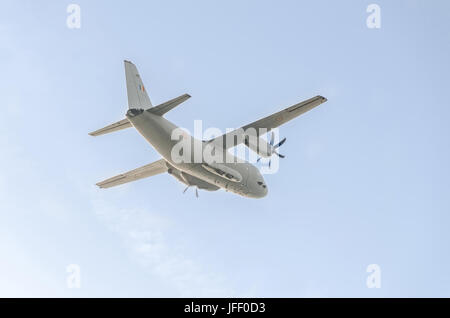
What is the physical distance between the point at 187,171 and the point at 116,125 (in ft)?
14.3

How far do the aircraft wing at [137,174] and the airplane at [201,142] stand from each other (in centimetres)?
6

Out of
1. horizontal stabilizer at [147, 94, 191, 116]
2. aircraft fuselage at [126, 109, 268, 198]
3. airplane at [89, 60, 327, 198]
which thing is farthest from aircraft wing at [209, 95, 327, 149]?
horizontal stabilizer at [147, 94, 191, 116]

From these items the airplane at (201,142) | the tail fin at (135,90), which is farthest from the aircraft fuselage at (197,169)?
the tail fin at (135,90)

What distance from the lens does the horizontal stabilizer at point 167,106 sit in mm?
22144

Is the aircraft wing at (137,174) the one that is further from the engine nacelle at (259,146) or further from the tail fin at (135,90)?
the engine nacelle at (259,146)

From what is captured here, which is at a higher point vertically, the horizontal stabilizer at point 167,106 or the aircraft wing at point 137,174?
the horizontal stabilizer at point 167,106

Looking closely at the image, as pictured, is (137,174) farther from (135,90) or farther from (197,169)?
(135,90)

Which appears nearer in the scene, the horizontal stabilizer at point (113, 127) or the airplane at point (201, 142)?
the airplane at point (201, 142)

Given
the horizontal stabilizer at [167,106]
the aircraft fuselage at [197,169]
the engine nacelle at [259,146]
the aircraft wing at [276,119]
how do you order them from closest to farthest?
the horizontal stabilizer at [167,106], the aircraft fuselage at [197,169], the aircraft wing at [276,119], the engine nacelle at [259,146]

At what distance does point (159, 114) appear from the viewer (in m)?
24.0

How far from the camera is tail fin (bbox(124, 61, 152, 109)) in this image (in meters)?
24.6

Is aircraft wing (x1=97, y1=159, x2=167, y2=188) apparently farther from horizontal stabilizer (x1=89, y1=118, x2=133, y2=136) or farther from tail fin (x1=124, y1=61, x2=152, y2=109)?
tail fin (x1=124, y1=61, x2=152, y2=109)

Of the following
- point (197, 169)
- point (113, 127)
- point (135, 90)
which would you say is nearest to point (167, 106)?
point (135, 90)

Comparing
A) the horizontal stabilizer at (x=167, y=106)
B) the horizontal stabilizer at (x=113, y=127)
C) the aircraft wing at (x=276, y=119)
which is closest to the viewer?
the horizontal stabilizer at (x=167, y=106)
